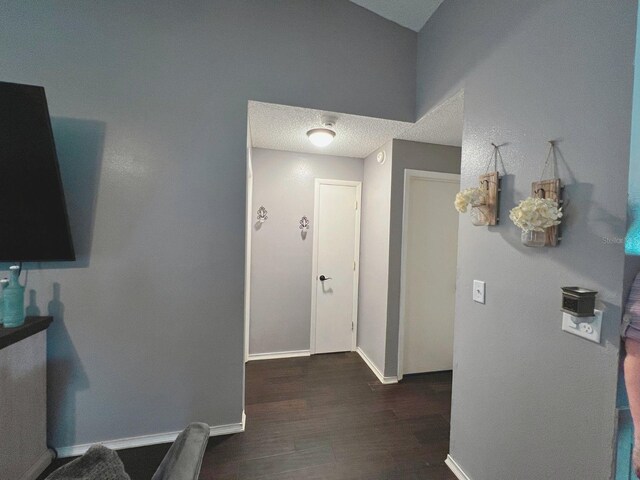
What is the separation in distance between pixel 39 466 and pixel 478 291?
9.08ft

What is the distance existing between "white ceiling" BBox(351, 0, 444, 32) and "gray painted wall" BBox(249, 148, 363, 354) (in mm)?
1338

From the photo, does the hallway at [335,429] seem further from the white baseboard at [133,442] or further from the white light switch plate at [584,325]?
the white light switch plate at [584,325]

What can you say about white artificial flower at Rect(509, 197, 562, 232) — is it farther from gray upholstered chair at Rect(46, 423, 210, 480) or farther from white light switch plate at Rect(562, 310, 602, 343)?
gray upholstered chair at Rect(46, 423, 210, 480)

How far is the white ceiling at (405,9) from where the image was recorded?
184cm

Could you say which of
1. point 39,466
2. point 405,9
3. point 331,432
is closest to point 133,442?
point 39,466

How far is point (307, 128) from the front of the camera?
2242 mm

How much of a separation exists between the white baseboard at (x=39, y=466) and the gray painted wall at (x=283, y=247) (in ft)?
5.21

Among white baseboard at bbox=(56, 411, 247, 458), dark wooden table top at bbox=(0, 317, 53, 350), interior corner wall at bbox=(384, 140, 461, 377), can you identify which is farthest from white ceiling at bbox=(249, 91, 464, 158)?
white baseboard at bbox=(56, 411, 247, 458)

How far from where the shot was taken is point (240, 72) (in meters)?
1.77

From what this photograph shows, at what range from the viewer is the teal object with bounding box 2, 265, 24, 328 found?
136 cm

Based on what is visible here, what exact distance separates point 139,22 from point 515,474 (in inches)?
131

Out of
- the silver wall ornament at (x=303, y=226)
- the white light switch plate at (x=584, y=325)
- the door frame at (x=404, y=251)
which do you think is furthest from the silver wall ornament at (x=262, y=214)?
the white light switch plate at (x=584, y=325)

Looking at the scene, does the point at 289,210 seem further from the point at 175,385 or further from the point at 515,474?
the point at 515,474

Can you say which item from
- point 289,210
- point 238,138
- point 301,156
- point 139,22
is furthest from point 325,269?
point 139,22
